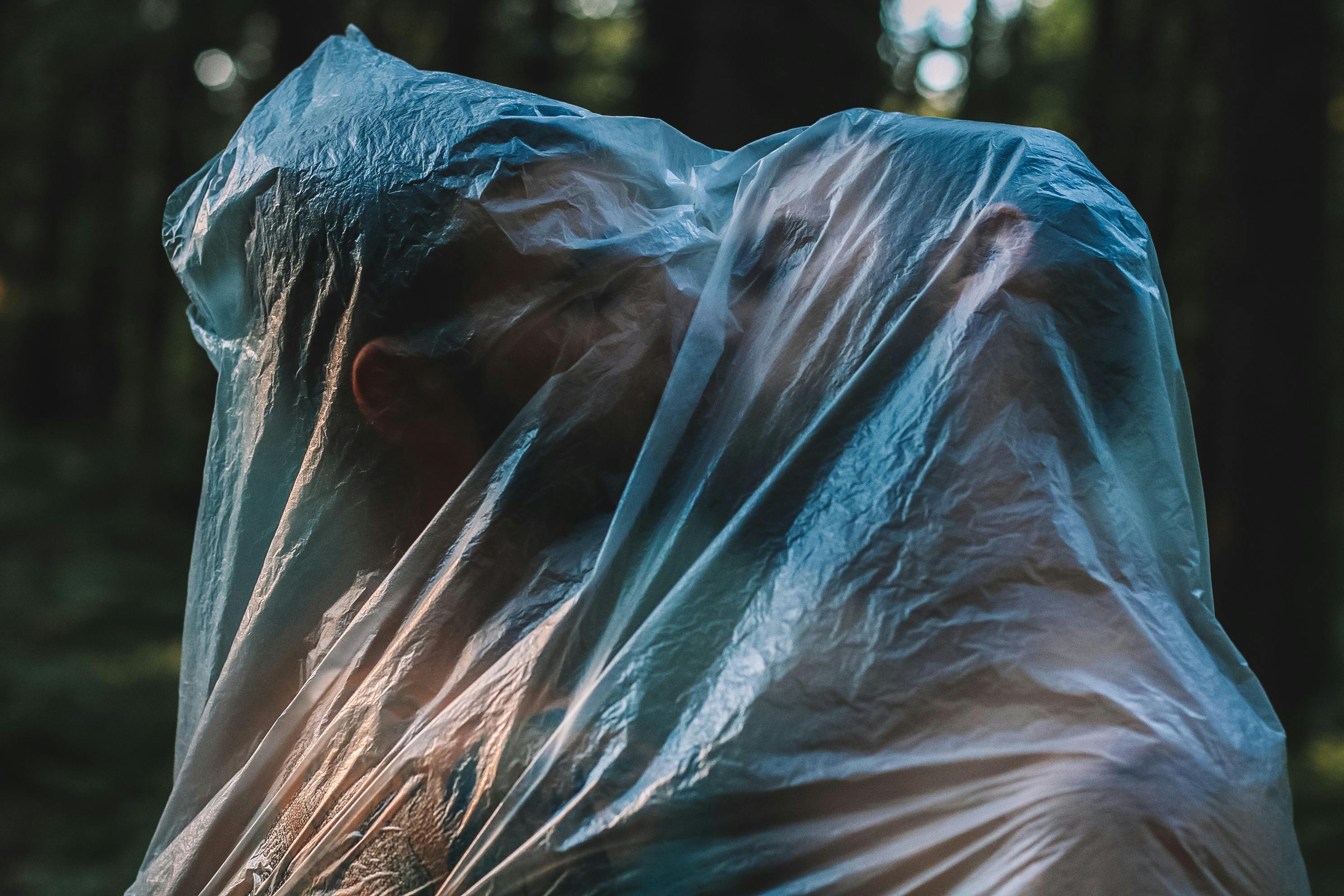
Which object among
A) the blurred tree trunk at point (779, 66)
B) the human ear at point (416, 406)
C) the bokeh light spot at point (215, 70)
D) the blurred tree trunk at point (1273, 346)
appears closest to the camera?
the human ear at point (416, 406)

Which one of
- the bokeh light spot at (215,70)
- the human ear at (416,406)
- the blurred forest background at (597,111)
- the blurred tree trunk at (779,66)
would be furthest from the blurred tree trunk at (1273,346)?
the bokeh light spot at (215,70)

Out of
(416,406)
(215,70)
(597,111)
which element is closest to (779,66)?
(597,111)

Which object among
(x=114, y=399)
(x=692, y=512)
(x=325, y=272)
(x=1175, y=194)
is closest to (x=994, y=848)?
(x=692, y=512)

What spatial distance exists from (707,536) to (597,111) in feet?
16.9

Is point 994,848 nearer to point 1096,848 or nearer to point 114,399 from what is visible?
point 1096,848

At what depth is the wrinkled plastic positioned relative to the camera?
3.49 ft

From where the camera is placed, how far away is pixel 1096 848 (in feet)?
3.19

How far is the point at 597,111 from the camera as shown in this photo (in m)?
6.02

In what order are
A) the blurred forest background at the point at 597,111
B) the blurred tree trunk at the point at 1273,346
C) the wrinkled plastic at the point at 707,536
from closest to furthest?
1. the wrinkled plastic at the point at 707,536
2. the blurred forest background at the point at 597,111
3. the blurred tree trunk at the point at 1273,346

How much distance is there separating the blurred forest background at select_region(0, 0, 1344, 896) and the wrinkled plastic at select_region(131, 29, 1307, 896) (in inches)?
103

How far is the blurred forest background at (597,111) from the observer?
5.29 m

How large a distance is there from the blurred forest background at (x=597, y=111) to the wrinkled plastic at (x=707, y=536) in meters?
2.61

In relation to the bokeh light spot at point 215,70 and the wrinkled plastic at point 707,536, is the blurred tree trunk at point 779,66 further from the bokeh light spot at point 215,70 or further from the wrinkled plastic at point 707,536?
the bokeh light spot at point 215,70

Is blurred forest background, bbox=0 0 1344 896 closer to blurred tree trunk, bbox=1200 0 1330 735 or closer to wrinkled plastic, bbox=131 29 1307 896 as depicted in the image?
blurred tree trunk, bbox=1200 0 1330 735
